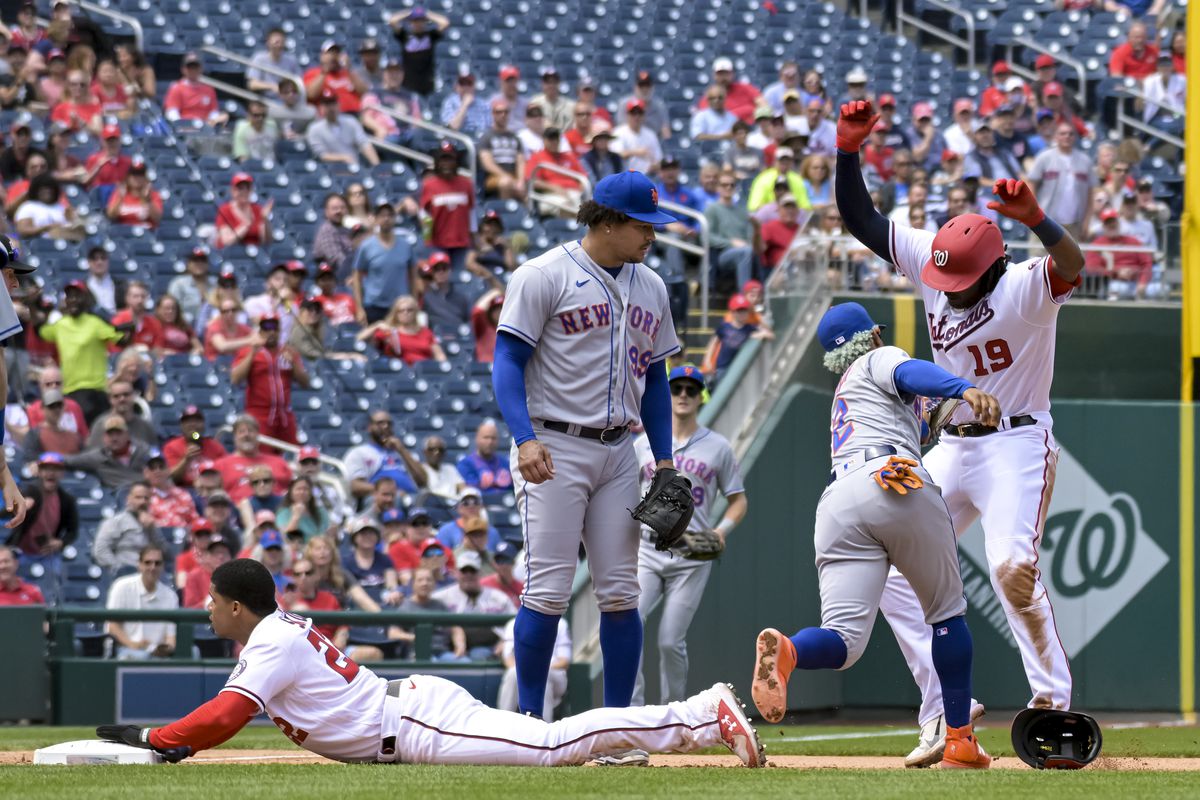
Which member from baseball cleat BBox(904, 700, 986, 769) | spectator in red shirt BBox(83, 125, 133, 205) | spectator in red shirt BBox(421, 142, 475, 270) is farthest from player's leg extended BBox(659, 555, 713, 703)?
spectator in red shirt BBox(83, 125, 133, 205)

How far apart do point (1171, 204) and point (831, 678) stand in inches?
269

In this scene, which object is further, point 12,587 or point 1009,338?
point 12,587

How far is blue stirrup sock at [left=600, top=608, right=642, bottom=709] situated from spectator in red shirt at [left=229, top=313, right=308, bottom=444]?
6.58 m

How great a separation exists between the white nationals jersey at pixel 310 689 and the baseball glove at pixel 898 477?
1.68m

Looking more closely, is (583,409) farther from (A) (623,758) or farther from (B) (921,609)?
(B) (921,609)

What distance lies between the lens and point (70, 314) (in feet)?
41.0

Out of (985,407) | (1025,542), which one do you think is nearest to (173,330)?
(1025,542)

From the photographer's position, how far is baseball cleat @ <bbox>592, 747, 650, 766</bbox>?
6012 mm

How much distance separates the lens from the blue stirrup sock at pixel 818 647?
6.12 m

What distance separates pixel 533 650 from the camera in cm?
655

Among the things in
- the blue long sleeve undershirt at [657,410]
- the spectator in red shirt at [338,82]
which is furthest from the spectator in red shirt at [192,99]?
the blue long sleeve undershirt at [657,410]

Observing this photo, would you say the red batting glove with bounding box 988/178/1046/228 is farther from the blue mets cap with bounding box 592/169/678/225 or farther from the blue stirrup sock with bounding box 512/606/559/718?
the blue stirrup sock with bounding box 512/606/559/718

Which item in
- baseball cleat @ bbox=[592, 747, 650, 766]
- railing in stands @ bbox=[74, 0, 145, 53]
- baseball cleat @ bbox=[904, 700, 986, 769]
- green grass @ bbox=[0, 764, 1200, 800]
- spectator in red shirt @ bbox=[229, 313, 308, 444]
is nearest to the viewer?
green grass @ bbox=[0, 764, 1200, 800]

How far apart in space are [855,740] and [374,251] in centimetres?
604
